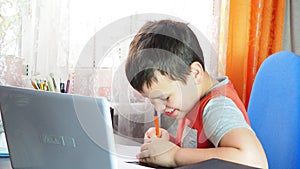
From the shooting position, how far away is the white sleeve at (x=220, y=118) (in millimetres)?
826

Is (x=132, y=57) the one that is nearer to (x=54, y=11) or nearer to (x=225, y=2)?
(x=54, y=11)

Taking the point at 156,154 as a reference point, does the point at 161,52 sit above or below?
above

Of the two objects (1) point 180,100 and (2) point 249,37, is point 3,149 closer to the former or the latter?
(1) point 180,100

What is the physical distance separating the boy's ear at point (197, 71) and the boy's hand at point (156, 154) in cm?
15

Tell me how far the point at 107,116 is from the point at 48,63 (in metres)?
1.07

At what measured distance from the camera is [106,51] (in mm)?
811

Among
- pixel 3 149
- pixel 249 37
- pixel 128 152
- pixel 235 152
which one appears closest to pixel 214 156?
pixel 235 152

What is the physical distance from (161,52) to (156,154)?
20 centimetres

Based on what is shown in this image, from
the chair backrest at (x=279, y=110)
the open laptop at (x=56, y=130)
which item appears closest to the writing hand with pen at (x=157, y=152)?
the open laptop at (x=56, y=130)

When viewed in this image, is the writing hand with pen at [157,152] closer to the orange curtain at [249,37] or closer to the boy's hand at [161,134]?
the boy's hand at [161,134]

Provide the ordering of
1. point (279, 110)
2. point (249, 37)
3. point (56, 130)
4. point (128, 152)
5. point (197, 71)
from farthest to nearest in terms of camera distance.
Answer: point (249, 37) < point (279, 110) < point (197, 71) < point (128, 152) < point (56, 130)

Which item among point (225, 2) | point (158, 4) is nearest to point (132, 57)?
point (158, 4)

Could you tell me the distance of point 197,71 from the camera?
2.85 feet

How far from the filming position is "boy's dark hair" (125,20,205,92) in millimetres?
776
